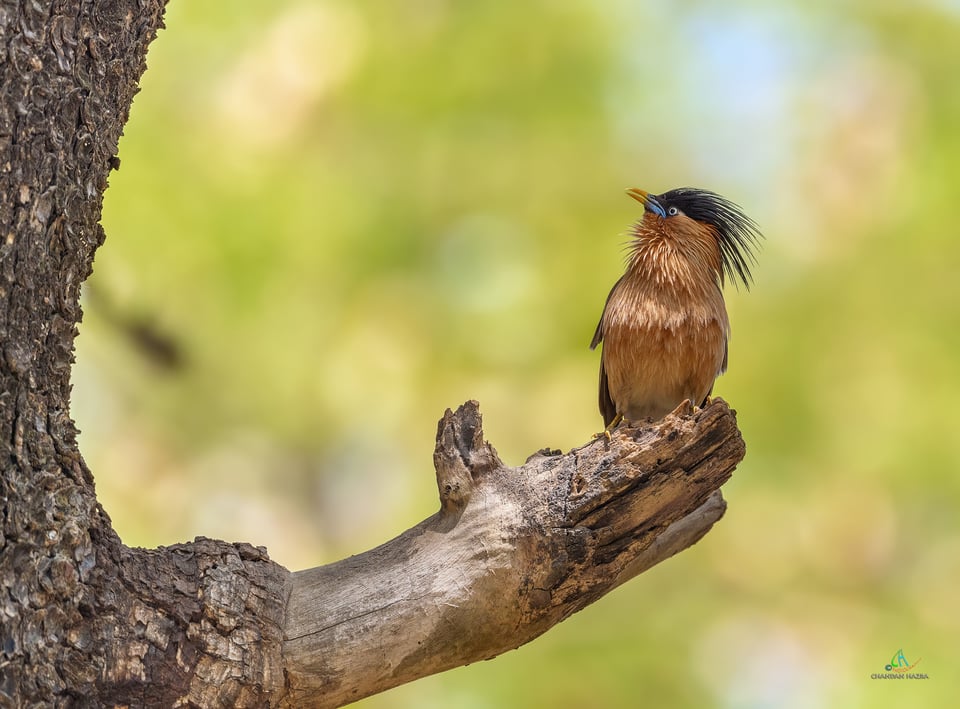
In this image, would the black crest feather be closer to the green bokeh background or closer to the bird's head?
the bird's head

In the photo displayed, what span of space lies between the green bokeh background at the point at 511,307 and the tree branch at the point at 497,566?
3.30m

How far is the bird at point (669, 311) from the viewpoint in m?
3.49

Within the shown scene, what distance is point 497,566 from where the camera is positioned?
2393mm

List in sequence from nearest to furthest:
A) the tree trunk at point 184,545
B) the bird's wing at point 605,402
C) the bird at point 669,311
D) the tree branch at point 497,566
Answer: the tree trunk at point 184,545 < the tree branch at point 497,566 < the bird at point 669,311 < the bird's wing at point 605,402

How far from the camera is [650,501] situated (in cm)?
242

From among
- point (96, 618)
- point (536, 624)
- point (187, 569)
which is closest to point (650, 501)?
point (536, 624)

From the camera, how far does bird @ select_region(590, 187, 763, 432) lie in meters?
3.49
